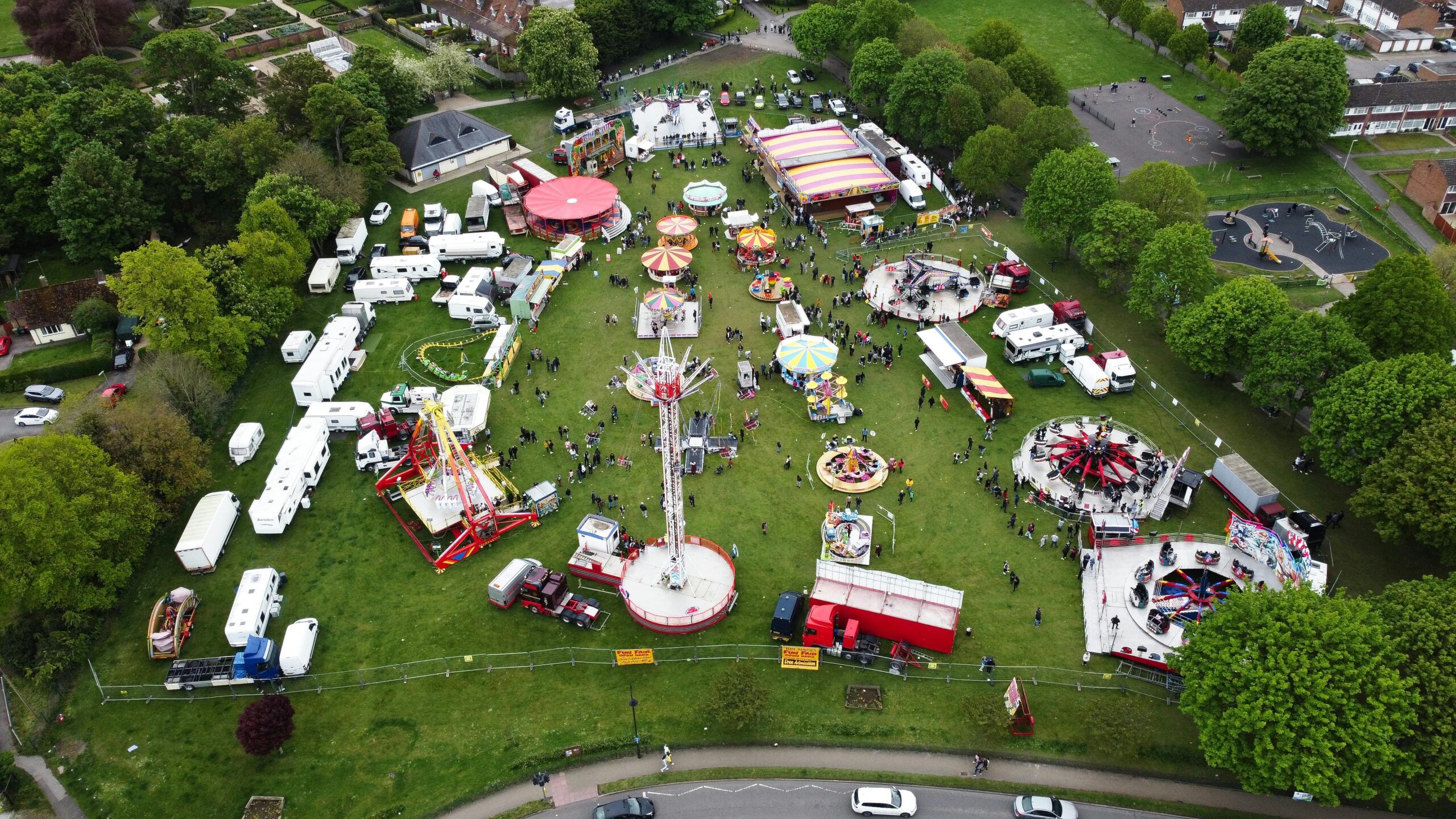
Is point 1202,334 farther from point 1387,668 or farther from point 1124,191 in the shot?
point 1387,668

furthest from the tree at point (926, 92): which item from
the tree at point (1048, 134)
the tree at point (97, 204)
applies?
the tree at point (97, 204)

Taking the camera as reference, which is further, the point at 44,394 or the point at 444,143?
the point at 444,143

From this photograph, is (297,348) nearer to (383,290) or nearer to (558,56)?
(383,290)

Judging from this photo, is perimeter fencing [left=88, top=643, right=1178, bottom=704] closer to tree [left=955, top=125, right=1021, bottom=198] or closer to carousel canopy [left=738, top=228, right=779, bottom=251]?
carousel canopy [left=738, top=228, right=779, bottom=251]

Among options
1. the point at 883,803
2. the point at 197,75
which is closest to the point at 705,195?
the point at 197,75

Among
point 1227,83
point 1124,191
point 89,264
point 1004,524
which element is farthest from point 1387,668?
point 89,264

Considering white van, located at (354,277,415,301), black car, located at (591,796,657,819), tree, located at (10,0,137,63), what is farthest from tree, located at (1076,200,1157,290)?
tree, located at (10,0,137,63)

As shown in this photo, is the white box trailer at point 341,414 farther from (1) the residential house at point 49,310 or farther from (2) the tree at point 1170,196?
(2) the tree at point 1170,196
